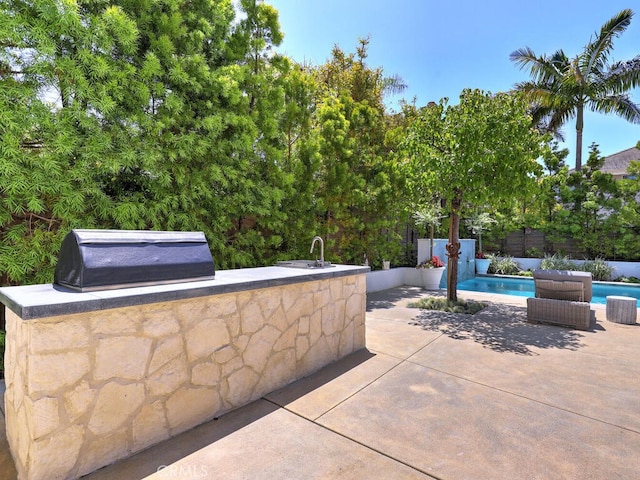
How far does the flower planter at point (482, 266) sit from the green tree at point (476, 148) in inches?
331

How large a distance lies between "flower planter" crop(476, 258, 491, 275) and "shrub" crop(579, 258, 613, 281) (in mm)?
3160

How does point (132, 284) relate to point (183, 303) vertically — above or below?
above

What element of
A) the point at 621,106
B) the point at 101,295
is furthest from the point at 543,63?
the point at 101,295

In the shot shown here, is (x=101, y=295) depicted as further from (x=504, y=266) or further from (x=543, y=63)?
(x=543, y=63)

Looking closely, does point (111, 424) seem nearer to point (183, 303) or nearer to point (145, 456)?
point (145, 456)

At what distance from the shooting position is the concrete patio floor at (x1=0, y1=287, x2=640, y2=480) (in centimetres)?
216

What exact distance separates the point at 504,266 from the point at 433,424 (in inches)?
511

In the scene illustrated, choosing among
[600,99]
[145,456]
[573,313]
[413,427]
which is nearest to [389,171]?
[573,313]

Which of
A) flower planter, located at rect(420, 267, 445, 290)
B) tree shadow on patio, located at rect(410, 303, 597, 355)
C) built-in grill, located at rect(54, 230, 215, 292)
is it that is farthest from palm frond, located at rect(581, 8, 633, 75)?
built-in grill, located at rect(54, 230, 215, 292)

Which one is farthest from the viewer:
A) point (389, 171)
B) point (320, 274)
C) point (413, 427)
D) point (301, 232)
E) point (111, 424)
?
point (389, 171)

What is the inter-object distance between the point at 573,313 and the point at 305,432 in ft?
17.7

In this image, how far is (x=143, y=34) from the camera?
4.09 metres

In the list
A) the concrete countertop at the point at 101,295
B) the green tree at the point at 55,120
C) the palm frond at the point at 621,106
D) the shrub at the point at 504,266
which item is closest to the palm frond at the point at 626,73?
the palm frond at the point at 621,106

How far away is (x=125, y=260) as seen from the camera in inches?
96.8
